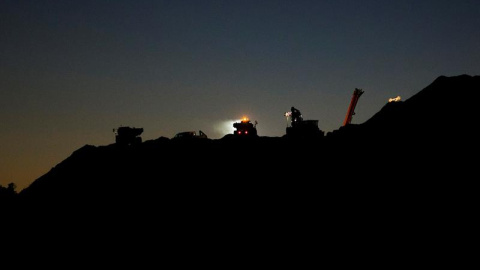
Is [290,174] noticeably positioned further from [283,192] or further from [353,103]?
[353,103]

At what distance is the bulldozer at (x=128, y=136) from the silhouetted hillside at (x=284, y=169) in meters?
1.73

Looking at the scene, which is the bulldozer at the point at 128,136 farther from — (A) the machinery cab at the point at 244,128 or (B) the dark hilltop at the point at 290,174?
(A) the machinery cab at the point at 244,128

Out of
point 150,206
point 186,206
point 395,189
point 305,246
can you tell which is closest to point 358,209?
point 395,189

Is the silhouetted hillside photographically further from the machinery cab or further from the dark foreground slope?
the machinery cab

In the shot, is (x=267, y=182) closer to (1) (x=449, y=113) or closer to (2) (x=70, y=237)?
(1) (x=449, y=113)

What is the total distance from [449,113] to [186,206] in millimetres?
16843

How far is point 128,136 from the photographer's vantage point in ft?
104

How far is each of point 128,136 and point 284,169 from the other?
1379cm

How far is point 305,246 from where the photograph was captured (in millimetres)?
21109

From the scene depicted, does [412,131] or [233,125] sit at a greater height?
[233,125]

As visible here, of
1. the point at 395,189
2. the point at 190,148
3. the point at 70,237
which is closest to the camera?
the point at 395,189

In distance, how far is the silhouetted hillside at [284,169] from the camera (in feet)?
69.5

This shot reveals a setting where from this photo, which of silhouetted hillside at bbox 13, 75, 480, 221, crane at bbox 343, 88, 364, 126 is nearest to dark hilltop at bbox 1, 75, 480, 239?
silhouetted hillside at bbox 13, 75, 480, 221

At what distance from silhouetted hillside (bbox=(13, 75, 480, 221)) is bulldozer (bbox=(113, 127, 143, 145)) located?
1732 millimetres
